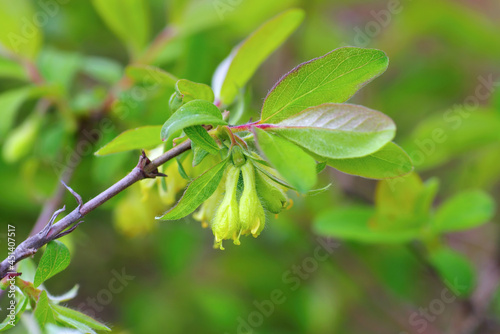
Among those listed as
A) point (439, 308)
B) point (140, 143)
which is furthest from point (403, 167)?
point (439, 308)

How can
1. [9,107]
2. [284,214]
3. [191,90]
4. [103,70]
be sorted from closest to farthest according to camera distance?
1. [191,90]
2. [9,107]
3. [103,70]
4. [284,214]

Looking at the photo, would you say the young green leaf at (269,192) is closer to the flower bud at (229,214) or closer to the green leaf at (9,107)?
the flower bud at (229,214)

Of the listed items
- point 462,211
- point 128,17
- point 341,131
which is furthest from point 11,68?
point 462,211

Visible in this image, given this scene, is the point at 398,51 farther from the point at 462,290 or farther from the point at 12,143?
the point at 12,143

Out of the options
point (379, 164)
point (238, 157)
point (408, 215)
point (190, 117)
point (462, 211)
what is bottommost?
point (462, 211)

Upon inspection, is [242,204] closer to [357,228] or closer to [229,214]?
[229,214]

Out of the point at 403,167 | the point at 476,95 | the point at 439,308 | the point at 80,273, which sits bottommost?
the point at 439,308

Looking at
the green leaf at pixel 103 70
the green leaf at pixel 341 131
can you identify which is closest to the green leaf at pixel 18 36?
the green leaf at pixel 103 70

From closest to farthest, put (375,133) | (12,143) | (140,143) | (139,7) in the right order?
(375,133) < (140,143) < (12,143) < (139,7)
